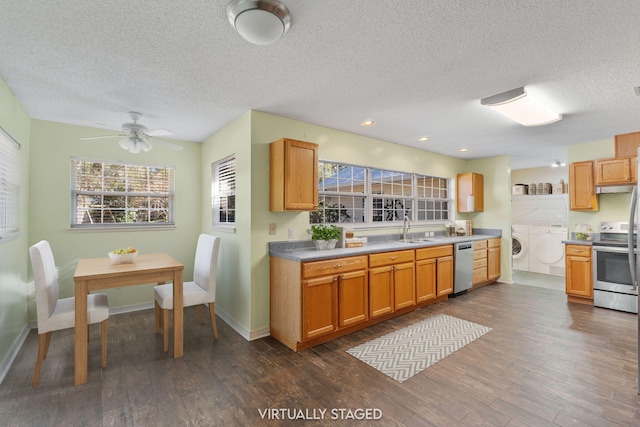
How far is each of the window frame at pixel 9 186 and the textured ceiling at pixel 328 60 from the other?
18.5 inches

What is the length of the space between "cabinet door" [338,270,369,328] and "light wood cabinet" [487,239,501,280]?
317cm

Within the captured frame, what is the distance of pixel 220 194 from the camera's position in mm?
4078

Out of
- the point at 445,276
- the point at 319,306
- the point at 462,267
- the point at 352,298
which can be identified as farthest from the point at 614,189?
the point at 319,306

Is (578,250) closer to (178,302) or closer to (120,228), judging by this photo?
(178,302)

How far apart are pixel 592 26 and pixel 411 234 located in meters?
3.58

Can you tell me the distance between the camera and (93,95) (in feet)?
9.04

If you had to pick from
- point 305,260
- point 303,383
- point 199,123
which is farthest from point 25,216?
point 303,383

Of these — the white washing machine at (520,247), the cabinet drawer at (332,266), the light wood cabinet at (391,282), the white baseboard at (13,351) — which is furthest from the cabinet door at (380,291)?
the white washing machine at (520,247)

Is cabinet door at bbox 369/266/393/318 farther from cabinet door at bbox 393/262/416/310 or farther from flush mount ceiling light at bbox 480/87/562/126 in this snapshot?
flush mount ceiling light at bbox 480/87/562/126

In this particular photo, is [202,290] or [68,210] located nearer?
[202,290]

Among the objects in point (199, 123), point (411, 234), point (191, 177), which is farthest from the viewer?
point (411, 234)

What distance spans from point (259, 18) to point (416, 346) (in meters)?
2.99

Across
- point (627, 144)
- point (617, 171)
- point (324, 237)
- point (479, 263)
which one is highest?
point (627, 144)

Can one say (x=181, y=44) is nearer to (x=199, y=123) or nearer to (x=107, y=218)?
(x=199, y=123)
